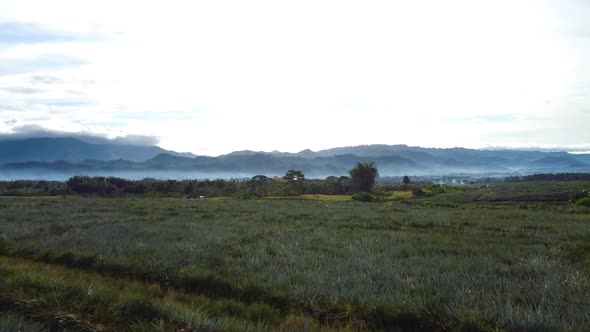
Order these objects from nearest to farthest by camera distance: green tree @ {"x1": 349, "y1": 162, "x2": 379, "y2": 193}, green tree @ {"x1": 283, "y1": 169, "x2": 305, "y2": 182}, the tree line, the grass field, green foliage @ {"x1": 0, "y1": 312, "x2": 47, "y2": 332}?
green foliage @ {"x1": 0, "y1": 312, "x2": 47, "y2": 332} → the grass field → the tree line → green tree @ {"x1": 349, "y1": 162, "x2": 379, "y2": 193} → green tree @ {"x1": 283, "y1": 169, "x2": 305, "y2": 182}

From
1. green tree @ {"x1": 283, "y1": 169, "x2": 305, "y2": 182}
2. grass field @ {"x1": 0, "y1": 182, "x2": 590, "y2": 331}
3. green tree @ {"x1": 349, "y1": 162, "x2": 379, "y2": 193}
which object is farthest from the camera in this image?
green tree @ {"x1": 283, "y1": 169, "x2": 305, "y2": 182}

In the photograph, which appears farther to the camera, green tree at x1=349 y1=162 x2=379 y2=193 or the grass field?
green tree at x1=349 y1=162 x2=379 y2=193

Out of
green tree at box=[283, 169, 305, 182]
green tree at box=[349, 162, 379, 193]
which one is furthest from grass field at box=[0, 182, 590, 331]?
green tree at box=[283, 169, 305, 182]

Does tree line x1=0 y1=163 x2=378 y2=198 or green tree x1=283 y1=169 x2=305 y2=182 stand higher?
green tree x1=283 y1=169 x2=305 y2=182

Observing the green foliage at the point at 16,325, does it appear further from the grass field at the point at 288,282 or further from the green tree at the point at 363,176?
the green tree at the point at 363,176

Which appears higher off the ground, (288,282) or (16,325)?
(16,325)

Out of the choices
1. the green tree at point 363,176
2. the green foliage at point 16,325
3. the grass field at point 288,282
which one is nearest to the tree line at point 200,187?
the green tree at point 363,176

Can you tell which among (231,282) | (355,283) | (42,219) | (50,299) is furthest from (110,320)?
(42,219)

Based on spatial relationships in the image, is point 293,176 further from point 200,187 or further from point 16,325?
point 16,325

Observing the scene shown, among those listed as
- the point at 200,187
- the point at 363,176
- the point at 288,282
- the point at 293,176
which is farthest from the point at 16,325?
the point at 293,176

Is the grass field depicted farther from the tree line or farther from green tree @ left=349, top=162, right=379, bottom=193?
green tree @ left=349, top=162, right=379, bottom=193

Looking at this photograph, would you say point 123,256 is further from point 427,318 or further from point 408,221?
point 408,221

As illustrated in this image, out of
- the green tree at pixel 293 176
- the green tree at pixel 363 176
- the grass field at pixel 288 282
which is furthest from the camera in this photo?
the green tree at pixel 293 176

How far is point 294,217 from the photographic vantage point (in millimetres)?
23219
